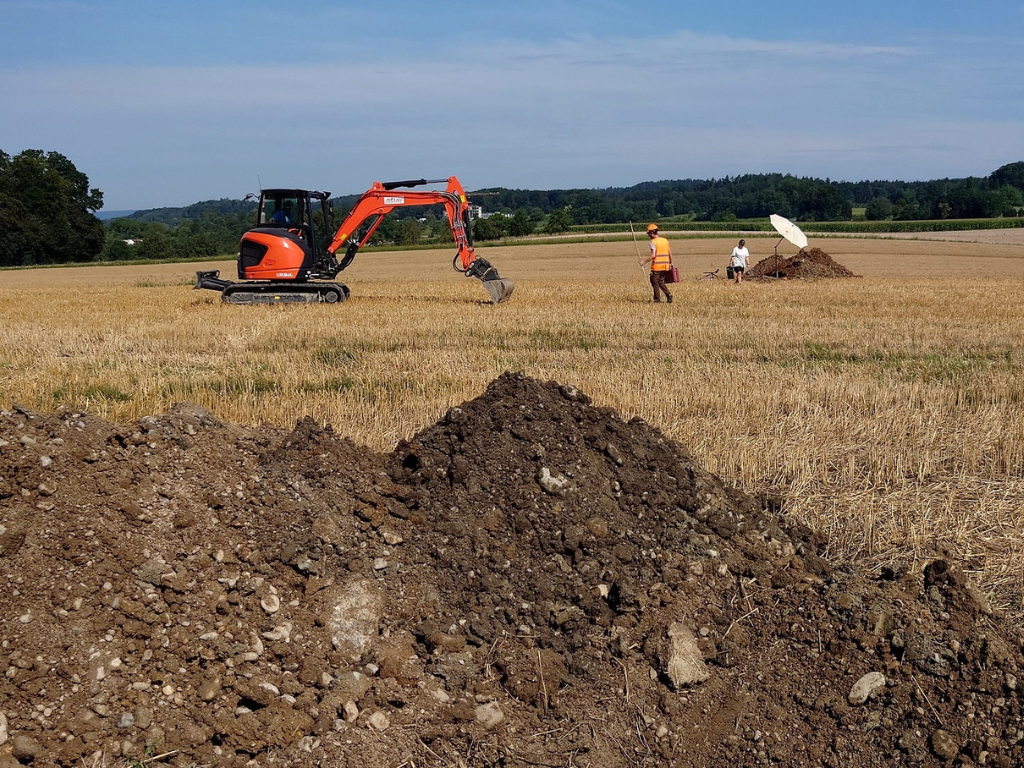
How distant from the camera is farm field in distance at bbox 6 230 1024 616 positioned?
20.9 ft

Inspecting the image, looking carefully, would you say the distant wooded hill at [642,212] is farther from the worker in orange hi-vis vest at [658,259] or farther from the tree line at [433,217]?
the worker in orange hi-vis vest at [658,259]

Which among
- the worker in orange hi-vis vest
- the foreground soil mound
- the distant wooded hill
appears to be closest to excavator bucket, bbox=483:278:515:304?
the worker in orange hi-vis vest

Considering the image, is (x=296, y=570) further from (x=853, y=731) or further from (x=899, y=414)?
(x=899, y=414)

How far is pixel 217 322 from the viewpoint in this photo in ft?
52.9

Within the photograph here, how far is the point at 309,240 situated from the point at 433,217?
28254 mm

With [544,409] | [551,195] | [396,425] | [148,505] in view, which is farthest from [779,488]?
[551,195]

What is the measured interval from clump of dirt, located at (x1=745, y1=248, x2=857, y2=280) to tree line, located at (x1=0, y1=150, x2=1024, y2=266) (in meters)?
24.3

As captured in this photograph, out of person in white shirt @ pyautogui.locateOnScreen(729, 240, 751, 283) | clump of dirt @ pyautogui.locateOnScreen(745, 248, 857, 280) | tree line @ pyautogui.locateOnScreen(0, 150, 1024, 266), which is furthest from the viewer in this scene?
tree line @ pyautogui.locateOnScreen(0, 150, 1024, 266)

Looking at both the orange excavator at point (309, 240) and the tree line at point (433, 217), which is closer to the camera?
the orange excavator at point (309, 240)

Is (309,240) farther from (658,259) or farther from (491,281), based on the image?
(658,259)

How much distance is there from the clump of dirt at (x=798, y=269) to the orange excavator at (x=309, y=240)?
1158cm

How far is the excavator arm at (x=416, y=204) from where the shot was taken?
18.5 m

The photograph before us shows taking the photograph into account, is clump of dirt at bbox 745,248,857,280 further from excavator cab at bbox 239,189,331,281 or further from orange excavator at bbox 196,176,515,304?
excavator cab at bbox 239,189,331,281

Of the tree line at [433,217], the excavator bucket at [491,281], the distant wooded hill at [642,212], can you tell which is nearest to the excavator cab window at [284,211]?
the excavator bucket at [491,281]
